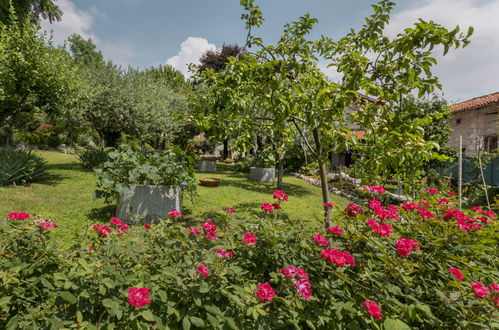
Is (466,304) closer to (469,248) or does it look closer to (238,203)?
(469,248)

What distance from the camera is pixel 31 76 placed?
879cm

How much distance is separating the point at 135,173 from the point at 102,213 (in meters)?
1.40

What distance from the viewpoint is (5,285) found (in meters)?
1.46

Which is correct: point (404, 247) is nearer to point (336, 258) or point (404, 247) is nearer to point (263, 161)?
point (336, 258)

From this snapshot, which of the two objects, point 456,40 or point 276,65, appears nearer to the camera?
point 456,40

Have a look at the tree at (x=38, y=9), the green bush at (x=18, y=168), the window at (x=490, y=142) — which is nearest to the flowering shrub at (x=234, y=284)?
the green bush at (x=18, y=168)

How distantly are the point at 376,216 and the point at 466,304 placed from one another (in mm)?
971

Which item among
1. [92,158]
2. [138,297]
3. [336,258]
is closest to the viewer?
[138,297]

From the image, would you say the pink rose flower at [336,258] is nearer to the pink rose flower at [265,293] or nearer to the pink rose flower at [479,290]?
the pink rose flower at [265,293]

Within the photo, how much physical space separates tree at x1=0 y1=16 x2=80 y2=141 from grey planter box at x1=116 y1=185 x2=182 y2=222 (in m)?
6.86

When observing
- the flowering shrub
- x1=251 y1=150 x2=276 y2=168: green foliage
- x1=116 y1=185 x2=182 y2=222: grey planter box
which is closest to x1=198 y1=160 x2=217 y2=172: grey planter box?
x1=251 y1=150 x2=276 y2=168: green foliage

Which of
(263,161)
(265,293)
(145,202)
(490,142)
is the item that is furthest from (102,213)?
(490,142)

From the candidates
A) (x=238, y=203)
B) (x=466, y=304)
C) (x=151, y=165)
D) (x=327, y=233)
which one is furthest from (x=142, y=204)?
(x=466, y=304)

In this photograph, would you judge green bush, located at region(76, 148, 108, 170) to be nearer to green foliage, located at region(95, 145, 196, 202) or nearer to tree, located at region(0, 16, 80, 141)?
tree, located at region(0, 16, 80, 141)
